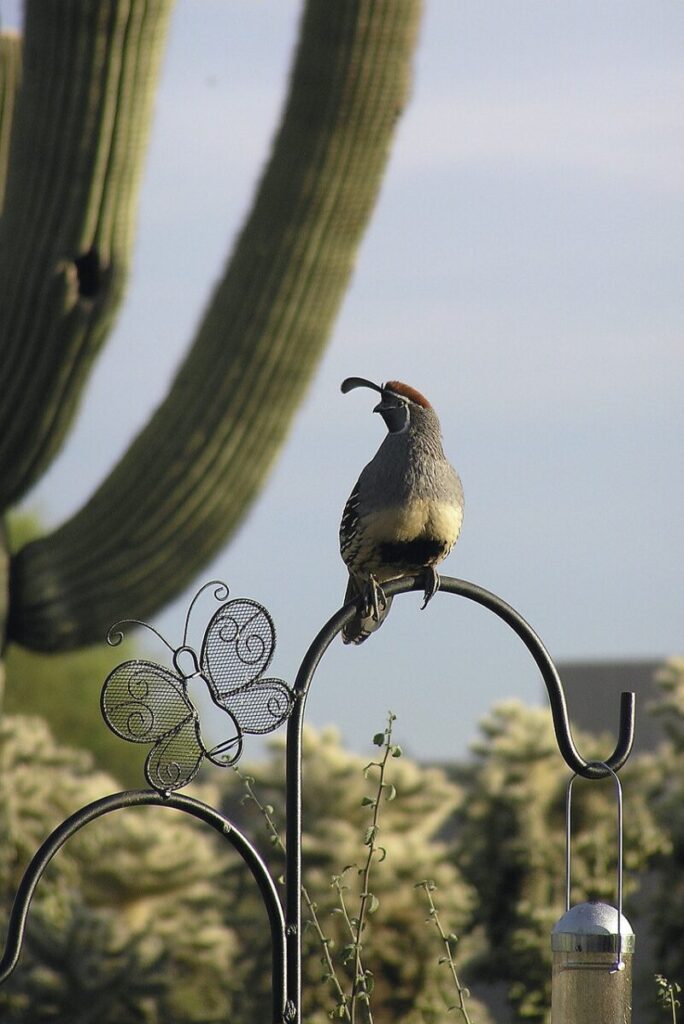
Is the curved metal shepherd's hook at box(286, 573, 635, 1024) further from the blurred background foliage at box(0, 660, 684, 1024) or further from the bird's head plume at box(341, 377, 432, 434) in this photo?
the blurred background foliage at box(0, 660, 684, 1024)

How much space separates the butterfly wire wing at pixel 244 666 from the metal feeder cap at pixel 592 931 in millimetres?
647

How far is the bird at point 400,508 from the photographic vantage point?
10.6ft

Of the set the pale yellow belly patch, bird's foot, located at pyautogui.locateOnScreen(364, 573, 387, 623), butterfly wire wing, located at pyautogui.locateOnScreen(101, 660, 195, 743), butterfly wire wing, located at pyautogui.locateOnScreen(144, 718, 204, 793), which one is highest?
the pale yellow belly patch

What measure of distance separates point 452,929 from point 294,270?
11.4 feet

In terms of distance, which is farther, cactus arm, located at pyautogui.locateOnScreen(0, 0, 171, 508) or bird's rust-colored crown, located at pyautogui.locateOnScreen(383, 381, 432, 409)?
cactus arm, located at pyautogui.locateOnScreen(0, 0, 171, 508)

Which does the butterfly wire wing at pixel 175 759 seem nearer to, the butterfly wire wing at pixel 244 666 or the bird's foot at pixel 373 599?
the butterfly wire wing at pixel 244 666

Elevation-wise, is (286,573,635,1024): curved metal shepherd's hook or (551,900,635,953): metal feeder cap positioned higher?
(286,573,635,1024): curved metal shepherd's hook

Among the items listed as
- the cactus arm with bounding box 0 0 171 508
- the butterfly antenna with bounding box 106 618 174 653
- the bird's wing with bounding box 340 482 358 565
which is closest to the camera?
the butterfly antenna with bounding box 106 618 174 653

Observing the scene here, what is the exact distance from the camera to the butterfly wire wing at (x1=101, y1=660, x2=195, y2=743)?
2.70m

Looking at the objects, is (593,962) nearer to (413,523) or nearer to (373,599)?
(373,599)

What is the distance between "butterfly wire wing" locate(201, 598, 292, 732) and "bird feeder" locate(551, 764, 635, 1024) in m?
0.56

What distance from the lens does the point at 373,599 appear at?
10.5ft

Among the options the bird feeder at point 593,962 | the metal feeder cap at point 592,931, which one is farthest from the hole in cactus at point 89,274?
the metal feeder cap at point 592,931

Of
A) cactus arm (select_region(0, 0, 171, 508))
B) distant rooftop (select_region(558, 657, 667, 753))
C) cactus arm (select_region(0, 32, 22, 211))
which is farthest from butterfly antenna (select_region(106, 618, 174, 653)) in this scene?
distant rooftop (select_region(558, 657, 667, 753))
